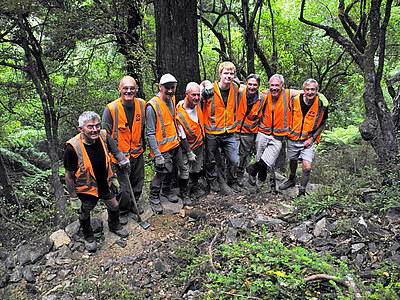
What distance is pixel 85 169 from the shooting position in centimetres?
A: 435

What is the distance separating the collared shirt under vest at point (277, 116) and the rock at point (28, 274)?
15.3 feet

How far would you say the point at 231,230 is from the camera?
15.3 feet

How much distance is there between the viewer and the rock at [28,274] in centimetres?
437

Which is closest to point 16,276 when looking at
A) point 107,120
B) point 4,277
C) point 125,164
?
point 4,277

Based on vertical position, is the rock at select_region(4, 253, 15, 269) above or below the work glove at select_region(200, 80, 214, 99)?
below

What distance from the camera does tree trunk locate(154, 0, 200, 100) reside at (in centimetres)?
571

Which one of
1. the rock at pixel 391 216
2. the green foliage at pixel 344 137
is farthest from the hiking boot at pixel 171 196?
the green foliage at pixel 344 137

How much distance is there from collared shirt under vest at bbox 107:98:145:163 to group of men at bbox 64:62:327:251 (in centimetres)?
2

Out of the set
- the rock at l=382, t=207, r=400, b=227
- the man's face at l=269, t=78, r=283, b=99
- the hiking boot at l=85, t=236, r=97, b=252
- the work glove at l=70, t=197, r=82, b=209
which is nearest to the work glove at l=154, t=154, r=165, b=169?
the work glove at l=70, t=197, r=82, b=209

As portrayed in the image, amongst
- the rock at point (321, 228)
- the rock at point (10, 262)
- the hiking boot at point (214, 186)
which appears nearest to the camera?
the rock at point (321, 228)

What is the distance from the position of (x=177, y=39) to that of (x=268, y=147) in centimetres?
276

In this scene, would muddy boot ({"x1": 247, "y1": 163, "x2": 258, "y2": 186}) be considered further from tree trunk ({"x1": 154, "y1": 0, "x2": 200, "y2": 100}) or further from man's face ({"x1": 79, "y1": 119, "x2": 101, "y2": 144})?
man's face ({"x1": 79, "y1": 119, "x2": 101, "y2": 144})

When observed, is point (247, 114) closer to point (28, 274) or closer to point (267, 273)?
point (267, 273)

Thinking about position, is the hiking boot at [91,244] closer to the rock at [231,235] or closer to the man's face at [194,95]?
the rock at [231,235]
